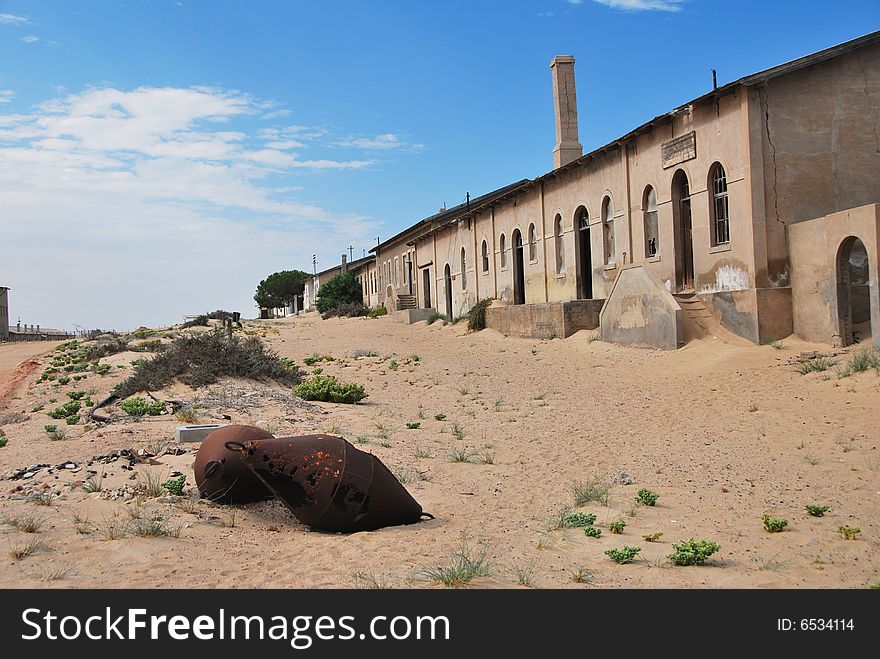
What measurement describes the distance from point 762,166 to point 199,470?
13069mm

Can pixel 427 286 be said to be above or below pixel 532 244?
below

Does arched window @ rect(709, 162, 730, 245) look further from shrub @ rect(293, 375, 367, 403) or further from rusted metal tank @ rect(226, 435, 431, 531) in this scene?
rusted metal tank @ rect(226, 435, 431, 531)

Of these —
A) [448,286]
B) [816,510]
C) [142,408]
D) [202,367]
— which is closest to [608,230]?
[202,367]

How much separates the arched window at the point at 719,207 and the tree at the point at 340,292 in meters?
42.4

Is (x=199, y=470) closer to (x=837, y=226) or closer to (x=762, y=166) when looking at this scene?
(x=837, y=226)

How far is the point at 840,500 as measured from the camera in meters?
6.75

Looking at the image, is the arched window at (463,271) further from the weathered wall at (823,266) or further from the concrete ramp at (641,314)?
the weathered wall at (823,266)

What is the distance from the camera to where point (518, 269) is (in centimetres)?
2800

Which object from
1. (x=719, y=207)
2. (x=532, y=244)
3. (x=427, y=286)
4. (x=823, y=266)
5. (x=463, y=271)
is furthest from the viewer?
(x=427, y=286)

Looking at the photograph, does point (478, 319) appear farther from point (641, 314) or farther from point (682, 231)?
point (682, 231)

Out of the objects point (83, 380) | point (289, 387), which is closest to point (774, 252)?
point (289, 387)

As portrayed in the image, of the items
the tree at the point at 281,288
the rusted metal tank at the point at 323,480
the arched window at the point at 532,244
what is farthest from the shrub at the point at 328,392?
the tree at the point at 281,288

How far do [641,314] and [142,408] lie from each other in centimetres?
1136

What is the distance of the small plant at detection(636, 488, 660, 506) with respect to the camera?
6.71 m
